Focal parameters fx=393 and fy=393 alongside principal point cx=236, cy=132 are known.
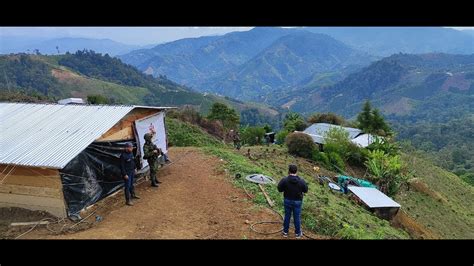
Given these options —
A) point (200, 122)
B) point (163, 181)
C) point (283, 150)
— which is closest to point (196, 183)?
point (163, 181)

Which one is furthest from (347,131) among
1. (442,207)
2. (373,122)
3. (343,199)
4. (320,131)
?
(343,199)

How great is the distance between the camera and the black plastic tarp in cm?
923

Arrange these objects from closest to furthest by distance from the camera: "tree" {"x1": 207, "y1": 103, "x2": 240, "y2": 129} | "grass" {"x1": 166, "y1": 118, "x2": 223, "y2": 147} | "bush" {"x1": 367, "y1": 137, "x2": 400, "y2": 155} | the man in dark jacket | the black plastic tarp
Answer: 1. the man in dark jacket
2. the black plastic tarp
3. "grass" {"x1": 166, "y1": 118, "x2": 223, "y2": 147}
4. "bush" {"x1": 367, "y1": 137, "x2": 400, "y2": 155}
5. "tree" {"x1": 207, "y1": 103, "x2": 240, "y2": 129}

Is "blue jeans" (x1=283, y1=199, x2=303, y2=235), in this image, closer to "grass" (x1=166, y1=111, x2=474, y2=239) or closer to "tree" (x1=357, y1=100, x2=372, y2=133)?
"grass" (x1=166, y1=111, x2=474, y2=239)

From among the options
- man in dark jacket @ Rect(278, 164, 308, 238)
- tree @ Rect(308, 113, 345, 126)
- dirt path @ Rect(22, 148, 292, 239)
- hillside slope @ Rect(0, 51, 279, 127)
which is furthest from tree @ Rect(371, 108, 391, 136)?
hillside slope @ Rect(0, 51, 279, 127)

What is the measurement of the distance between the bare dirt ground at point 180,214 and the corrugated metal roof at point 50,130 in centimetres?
162

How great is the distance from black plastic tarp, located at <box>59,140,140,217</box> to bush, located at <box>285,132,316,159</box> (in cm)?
1500

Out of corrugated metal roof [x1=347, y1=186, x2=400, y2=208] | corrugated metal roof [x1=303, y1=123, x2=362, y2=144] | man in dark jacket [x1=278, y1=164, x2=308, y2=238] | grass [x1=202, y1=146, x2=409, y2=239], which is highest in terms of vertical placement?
man in dark jacket [x1=278, y1=164, x2=308, y2=238]

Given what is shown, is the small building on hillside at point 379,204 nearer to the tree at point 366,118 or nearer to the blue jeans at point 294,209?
the blue jeans at point 294,209

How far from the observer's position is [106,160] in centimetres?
1069

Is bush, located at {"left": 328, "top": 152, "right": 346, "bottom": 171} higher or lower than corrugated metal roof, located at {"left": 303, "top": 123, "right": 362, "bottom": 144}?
higher
